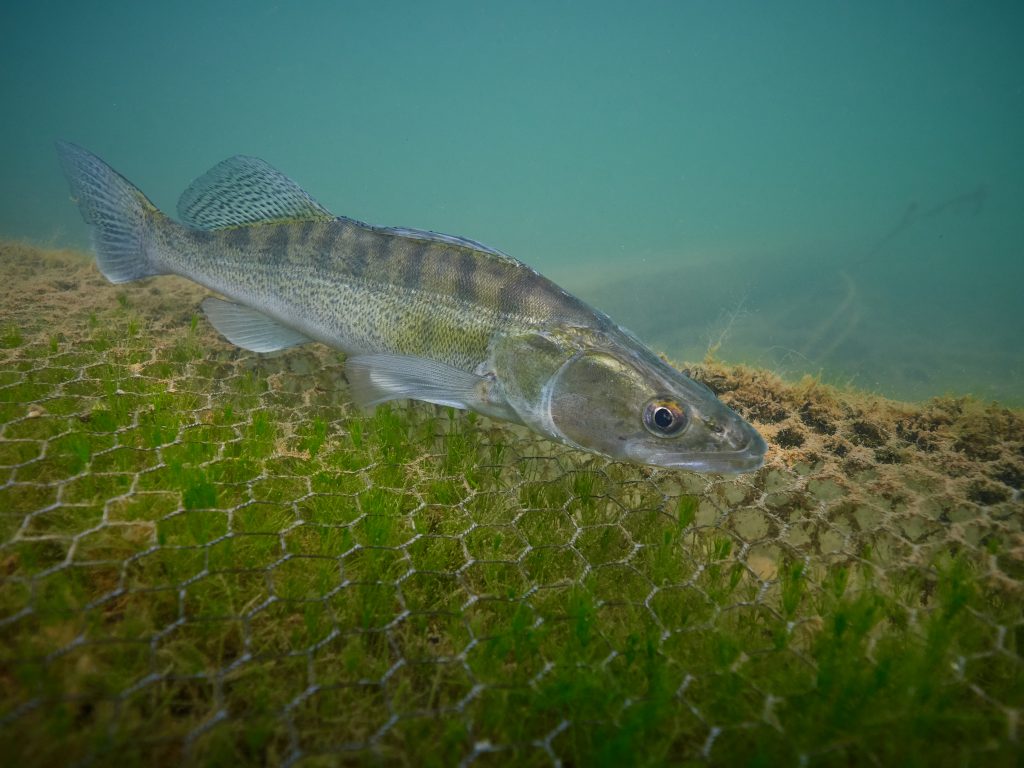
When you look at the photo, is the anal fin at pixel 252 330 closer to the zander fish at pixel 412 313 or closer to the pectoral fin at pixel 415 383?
the zander fish at pixel 412 313

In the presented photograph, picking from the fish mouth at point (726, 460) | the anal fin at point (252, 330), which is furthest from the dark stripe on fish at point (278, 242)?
the fish mouth at point (726, 460)

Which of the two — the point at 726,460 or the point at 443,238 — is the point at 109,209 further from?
the point at 726,460

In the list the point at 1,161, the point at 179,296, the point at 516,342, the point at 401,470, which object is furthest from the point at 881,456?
the point at 1,161

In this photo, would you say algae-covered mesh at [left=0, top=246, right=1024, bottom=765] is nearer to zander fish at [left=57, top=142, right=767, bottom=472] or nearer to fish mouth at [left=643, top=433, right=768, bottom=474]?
fish mouth at [left=643, top=433, right=768, bottom=474]

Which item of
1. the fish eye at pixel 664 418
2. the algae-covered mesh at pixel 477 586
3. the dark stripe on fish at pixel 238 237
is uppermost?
the dark stripe on fish at pixel 238 237

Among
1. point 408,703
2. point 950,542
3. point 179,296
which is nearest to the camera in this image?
point 408,703

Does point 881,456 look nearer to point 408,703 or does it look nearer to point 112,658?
point 408,703

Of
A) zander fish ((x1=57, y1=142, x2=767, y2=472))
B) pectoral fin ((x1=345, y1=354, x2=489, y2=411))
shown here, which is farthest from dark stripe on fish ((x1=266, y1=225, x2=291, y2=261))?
pectoral fin ((x1=345, y1=354, x2=489, y2=411))
